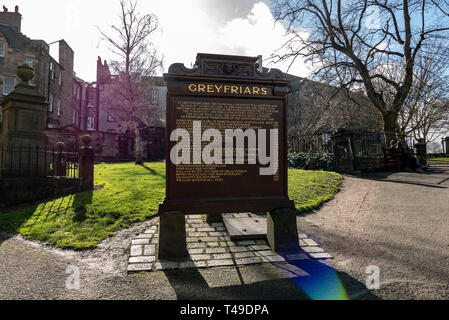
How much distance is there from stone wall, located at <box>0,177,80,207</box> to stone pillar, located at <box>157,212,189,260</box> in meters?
6.01

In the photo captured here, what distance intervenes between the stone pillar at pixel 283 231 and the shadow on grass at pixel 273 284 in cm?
49

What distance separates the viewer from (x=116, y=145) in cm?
2995

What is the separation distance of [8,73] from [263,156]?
3096 cm

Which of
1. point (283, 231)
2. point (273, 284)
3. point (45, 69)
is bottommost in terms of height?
point (273, 284)

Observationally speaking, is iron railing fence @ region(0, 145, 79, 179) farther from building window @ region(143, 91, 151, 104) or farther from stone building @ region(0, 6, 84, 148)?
building window @ region(143, 91, 151, 104)

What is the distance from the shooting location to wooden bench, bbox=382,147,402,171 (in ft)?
38.7

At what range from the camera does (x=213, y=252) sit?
3877mm

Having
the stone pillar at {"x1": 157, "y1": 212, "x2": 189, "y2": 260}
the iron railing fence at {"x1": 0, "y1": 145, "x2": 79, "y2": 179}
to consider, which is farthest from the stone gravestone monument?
the iron railing fence at {"x1": 0, "y1": 145, "x2": 79, "y2": 179}

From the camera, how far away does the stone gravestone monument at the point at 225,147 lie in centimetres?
375

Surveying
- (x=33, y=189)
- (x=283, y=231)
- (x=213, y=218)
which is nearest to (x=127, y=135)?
(x=33, y=189)

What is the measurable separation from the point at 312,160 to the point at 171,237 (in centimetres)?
1138

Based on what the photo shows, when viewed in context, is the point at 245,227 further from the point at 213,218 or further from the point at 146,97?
the point at 146,97

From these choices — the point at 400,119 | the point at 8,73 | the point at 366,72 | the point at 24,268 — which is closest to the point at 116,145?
the point at 8,73
